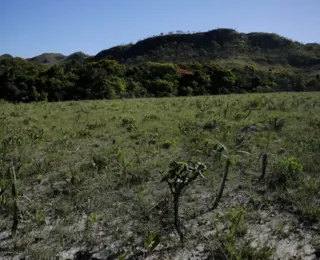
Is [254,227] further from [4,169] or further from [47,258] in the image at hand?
[4,169]

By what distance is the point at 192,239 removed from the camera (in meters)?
3.62

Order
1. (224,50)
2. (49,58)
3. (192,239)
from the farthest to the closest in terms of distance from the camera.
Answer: (49,58)
(224,50)
(192,239)

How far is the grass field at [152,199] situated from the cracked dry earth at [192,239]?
0.5 inches

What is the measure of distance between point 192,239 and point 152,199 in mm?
1141

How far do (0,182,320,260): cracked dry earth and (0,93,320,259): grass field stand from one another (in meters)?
0.01

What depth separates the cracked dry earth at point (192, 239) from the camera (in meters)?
3.38

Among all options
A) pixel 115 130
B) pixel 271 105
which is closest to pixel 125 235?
pixel 115 130

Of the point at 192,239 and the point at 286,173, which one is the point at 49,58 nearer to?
the point at 286,173

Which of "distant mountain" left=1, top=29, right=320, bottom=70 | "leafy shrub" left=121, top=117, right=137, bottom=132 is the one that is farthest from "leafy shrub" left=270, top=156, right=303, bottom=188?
"distant mountain" left=1, top=29, right=320, bottom=70

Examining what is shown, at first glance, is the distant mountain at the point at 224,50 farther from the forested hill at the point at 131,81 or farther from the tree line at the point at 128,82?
the tree line at the point at 128,82

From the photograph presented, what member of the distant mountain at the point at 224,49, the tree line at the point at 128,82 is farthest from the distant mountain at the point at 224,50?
the tree line at the point at 128,82

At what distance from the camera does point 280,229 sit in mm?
3715

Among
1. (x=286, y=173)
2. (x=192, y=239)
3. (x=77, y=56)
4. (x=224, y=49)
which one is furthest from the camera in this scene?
(x=77, y=56)

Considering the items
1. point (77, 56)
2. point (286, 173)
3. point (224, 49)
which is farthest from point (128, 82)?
point (77, 56)
